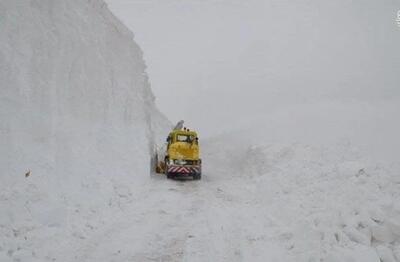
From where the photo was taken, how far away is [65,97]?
1406 cm

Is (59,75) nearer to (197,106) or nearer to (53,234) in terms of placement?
(53,234)

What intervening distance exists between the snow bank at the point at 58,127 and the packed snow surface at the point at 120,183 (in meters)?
0.05

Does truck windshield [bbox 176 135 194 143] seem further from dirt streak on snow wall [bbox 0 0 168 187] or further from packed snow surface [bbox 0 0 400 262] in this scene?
packed snow surface [bbox 0 0 400 262]

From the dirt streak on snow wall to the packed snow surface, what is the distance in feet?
0.18

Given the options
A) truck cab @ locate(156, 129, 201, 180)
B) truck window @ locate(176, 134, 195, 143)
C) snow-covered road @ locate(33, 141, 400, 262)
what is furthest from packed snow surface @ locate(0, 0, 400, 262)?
truck window @ locate(176, 134, 195, 143)

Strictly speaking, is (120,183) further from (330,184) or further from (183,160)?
(330,184)

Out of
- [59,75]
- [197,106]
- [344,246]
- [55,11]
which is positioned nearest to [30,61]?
[59,75]

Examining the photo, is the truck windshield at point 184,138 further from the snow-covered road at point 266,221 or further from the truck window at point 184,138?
the snow-covered road at point 266,221

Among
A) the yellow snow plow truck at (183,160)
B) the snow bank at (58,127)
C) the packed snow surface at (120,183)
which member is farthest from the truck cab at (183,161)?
the snow bank at (58,127)

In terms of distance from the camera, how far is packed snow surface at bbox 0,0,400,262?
8250 mm

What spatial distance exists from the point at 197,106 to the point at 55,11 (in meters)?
54.0

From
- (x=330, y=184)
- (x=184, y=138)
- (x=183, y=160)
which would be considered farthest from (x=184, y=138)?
(x=330, y=184)

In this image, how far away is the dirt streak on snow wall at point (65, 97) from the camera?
36.4 feet

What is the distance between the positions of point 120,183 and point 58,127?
3.64 m
